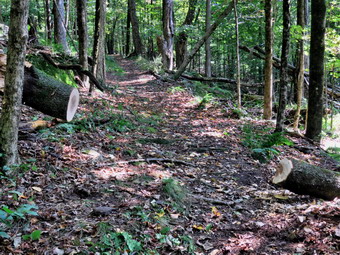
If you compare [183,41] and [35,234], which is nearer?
[35,234]

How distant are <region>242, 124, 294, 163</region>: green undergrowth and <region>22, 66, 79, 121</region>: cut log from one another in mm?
4274

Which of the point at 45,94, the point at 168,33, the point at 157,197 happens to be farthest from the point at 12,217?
the point at 168,33

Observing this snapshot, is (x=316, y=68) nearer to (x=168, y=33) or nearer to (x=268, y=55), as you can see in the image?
(x=268, y=55)

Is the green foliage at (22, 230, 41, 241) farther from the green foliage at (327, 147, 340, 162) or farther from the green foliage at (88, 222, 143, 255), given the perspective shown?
the green foliage at (327, 147, 340, 162)

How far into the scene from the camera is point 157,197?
4.16m

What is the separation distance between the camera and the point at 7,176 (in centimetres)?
379

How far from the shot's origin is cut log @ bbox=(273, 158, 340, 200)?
439 centimetres

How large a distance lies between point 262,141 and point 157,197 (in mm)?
4720

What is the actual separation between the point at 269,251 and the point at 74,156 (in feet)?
11.5

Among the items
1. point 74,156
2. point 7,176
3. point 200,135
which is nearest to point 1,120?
point 7,176

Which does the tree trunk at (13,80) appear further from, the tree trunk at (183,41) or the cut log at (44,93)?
the tree trunk at (183,41)

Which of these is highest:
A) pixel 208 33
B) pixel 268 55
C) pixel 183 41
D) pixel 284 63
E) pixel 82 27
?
pixel 183 41

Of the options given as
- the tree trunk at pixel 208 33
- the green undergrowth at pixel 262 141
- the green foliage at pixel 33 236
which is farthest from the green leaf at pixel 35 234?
the tree trunk at pixel 208 33

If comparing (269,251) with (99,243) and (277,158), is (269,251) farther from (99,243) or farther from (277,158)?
(277,158)
